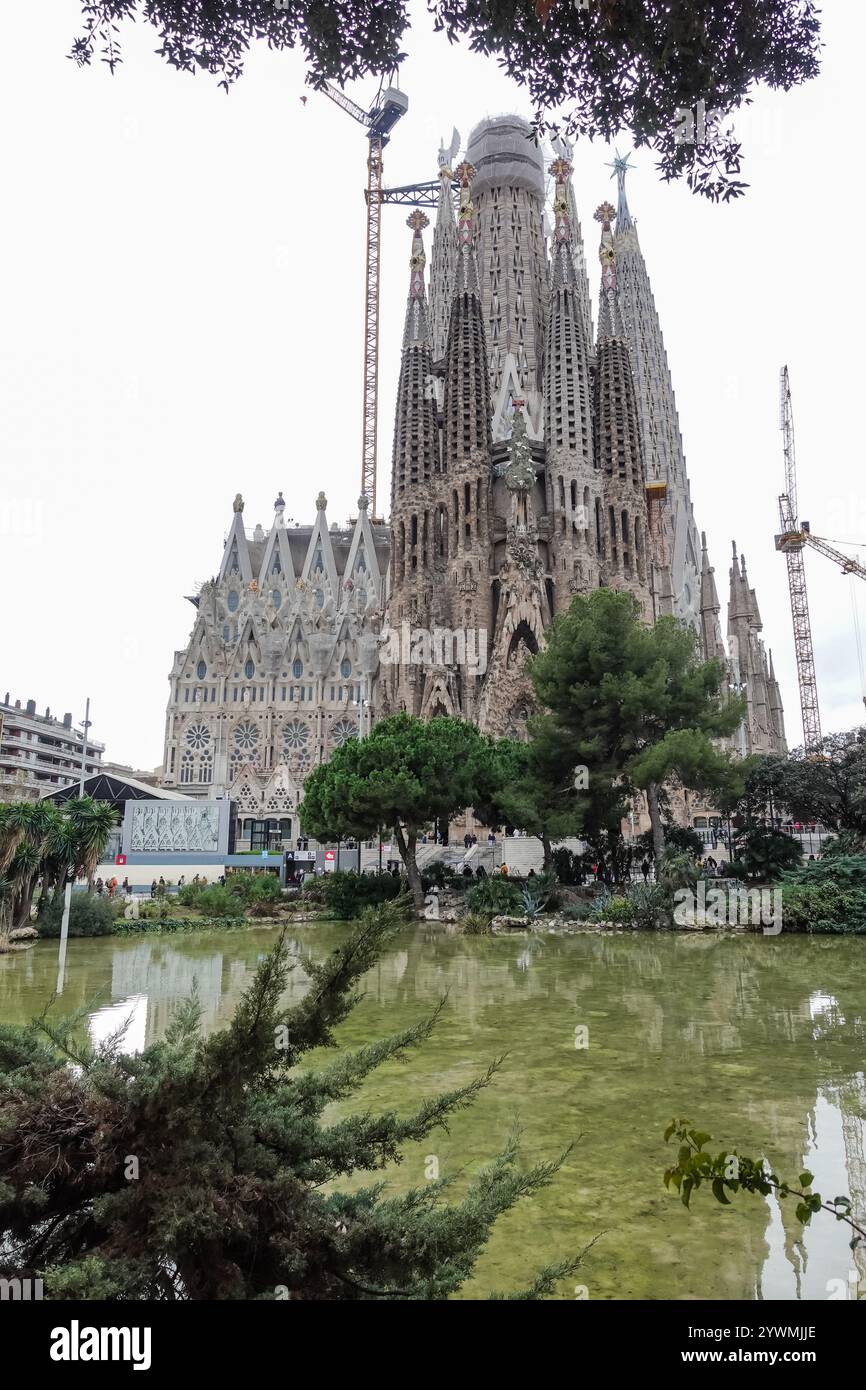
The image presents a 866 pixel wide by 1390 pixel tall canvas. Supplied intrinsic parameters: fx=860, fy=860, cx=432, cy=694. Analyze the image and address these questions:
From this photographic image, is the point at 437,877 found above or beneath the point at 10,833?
beneath

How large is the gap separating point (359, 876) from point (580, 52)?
23683 millimetres

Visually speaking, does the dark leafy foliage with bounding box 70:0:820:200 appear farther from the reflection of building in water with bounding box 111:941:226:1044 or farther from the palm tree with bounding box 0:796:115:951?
the palm tree with bounding box 0:796:115:951

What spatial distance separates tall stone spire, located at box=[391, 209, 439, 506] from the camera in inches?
1982

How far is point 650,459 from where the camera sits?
72.4 metres

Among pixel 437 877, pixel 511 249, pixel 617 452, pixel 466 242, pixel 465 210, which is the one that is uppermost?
pixel 511 249

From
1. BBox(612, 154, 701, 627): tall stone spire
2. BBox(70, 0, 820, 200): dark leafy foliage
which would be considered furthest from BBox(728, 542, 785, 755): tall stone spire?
BBox(70, 0, 820, 200): dark leafy foliage

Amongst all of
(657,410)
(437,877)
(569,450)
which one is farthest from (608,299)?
(437,877)

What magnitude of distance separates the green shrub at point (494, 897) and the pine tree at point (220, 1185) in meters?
20.5

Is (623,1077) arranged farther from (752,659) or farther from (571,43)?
(752,659)

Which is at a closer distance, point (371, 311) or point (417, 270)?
point (417, 270)

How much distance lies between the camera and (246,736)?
65312mm

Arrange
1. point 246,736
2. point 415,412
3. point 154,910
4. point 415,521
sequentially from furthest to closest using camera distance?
point 246,736, point 415,412, point 415,521, point 154,910

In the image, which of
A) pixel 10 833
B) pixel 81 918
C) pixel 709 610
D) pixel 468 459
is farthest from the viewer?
pixel 709 610

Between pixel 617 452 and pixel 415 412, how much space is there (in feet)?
39.8
